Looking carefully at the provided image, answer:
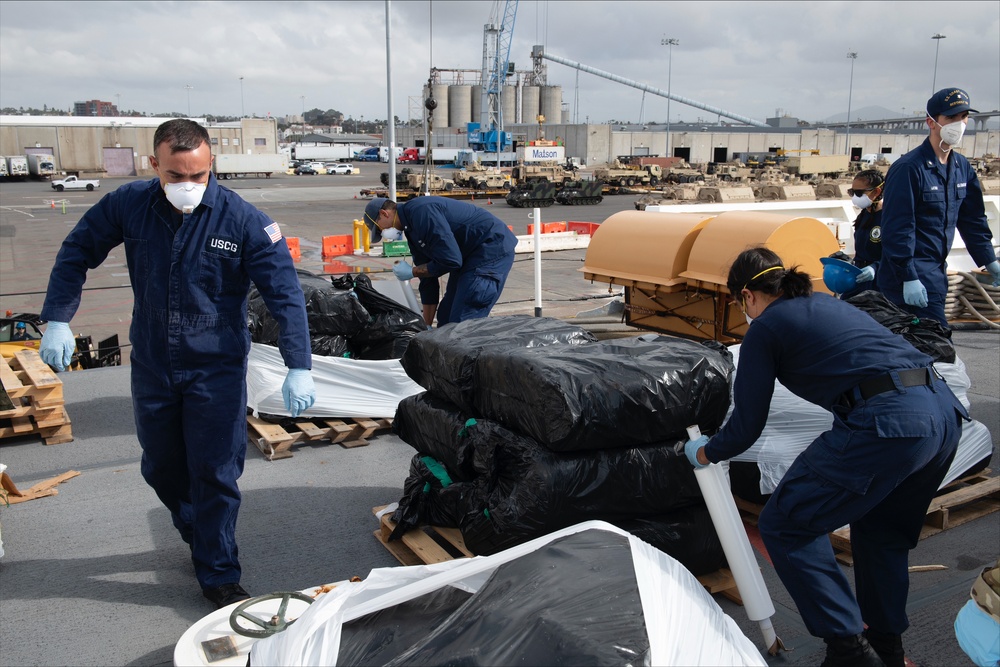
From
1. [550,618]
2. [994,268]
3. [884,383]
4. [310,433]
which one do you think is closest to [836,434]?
[884,383]

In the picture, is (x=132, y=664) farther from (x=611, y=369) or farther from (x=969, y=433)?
(x=969, y=433)

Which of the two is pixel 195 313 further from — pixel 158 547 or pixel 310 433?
pixel 310 433

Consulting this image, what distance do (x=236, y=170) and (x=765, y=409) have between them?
59.1 meters

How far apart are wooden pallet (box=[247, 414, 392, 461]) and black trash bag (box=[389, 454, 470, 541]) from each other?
58.6 inches

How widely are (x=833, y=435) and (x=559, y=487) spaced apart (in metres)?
1.04

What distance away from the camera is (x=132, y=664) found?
9.86 feet

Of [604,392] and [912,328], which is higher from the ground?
[912,328]

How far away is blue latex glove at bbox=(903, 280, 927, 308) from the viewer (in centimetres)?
474

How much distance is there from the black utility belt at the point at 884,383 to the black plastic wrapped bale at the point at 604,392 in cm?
77

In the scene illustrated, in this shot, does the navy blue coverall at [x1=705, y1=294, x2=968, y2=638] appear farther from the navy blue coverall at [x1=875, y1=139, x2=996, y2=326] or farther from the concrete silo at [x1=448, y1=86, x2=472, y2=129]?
the concrete silo at [x1=448, y1=86, x2=472, y2=129]

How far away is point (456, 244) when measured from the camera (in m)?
5.98

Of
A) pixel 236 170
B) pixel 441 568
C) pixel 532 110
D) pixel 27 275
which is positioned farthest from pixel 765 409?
pixel 532 110

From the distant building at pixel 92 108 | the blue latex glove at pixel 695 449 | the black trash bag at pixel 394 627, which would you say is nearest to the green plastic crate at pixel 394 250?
the blue latex glove at pixel 695 449

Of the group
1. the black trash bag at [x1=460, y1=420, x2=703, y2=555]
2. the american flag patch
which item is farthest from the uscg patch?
the black trash bag at [x1=460, y1=420, x2=703, y2=555]
